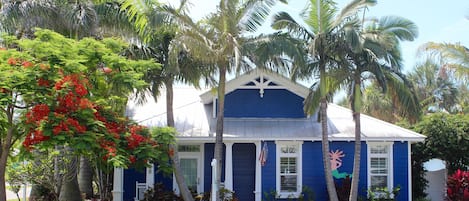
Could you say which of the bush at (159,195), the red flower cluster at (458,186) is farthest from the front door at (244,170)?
the red flower cluster at (458,186)

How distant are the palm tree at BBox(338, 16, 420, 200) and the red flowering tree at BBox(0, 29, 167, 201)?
762cm

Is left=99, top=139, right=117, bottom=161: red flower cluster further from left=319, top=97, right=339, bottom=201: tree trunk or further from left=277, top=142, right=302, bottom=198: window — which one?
left=277, top=142, right=302, bottom=198: window

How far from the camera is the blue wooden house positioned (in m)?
19.9

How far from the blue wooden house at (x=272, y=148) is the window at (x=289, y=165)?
0.03 metres

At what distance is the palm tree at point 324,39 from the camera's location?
56.9 feet

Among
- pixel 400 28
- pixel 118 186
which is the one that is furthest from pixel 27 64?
pixel 400 28

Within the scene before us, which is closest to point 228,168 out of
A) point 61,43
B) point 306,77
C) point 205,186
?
point 205,186

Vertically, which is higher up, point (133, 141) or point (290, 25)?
point (290, 25)

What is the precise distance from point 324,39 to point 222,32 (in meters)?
3.26

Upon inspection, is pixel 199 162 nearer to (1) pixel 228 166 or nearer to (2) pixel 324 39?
(1) pixel 228 166

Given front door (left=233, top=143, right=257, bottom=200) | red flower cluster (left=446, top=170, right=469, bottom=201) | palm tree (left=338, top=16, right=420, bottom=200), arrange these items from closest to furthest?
palm tree (left=338, top=16, right=420, bottom=200)
red flower cluster (left=446, top=170, right=469, bottom=201)
front door (left=233, top=143, right=257, bottom=200)

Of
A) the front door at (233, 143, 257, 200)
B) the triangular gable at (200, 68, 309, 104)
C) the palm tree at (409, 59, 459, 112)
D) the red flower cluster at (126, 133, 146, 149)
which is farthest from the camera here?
the palm tree at (409, 59, 459, 112)

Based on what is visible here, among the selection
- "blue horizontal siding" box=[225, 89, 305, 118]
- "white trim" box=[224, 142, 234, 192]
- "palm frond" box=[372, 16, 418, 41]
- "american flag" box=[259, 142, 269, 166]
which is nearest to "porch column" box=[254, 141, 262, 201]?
"american flag" box=[259, 142, 269, 166]

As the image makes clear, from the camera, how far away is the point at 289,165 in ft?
66.5
